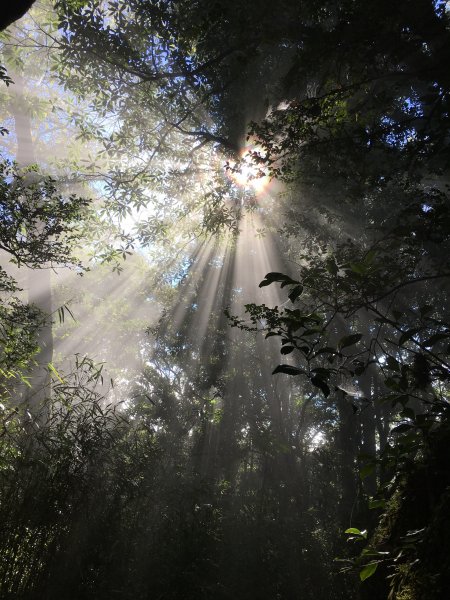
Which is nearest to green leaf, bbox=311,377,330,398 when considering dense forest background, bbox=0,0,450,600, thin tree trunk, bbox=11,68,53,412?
dense forest background, bbox=0,0,450,600

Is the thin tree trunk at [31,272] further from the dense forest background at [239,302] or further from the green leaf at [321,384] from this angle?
the green leaf at [321,384]

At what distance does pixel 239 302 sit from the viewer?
1213cm

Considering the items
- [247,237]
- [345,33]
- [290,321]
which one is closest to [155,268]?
[247,237]

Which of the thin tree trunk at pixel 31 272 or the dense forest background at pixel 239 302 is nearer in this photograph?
the dense forest background at pixel 239 302

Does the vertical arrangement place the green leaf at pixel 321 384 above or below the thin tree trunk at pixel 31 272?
below

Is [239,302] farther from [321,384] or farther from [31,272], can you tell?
[321,384]

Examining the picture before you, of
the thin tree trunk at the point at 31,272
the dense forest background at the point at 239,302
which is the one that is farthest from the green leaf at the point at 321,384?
the thin tree trunk at the point at 31,272

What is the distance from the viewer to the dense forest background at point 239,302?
2.16 m

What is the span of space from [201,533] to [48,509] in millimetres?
3456

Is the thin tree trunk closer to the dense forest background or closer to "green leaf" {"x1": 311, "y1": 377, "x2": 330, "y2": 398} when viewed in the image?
the dense forest background

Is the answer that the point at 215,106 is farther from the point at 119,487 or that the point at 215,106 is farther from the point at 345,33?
the point at 119,487

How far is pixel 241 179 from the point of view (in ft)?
23.9

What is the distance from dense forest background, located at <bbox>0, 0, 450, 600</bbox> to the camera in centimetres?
216

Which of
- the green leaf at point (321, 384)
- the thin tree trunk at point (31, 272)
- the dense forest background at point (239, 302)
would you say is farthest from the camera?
the thin tree trunk at point (31, 272)
